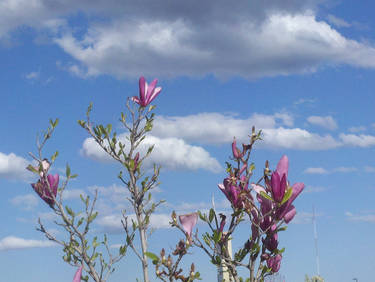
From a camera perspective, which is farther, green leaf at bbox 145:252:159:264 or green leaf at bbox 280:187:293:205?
green leaf at bbox 145:252:159:264

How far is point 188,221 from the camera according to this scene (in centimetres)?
239

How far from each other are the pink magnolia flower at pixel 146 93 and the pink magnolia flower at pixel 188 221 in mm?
1315

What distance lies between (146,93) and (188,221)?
1.38 meters

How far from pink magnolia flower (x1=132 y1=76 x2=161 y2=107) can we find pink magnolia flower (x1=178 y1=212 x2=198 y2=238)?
1.32 m

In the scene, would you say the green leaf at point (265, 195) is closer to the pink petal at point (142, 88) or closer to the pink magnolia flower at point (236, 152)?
the pink magnolia flower at point (236, 152)

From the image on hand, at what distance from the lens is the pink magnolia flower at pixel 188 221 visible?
236 cm

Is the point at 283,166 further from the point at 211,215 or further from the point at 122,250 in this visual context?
the point at 122,250

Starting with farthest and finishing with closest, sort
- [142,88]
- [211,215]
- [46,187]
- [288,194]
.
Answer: [142,88] → [46,187] → [211,215] → [288,194]

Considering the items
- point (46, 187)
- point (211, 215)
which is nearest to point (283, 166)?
point (211, 215)

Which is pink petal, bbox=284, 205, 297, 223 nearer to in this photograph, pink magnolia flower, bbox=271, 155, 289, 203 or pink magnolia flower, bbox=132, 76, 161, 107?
pink magnolia flower, bbox=271, 155, 289, 203

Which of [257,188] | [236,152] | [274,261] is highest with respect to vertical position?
[236,152]

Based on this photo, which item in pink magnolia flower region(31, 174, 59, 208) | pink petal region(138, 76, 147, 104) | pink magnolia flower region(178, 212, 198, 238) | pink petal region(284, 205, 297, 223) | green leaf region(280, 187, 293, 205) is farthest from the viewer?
pink petal region(138, 76, 147, 104)

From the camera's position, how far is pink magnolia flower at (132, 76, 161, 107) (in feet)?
11.3

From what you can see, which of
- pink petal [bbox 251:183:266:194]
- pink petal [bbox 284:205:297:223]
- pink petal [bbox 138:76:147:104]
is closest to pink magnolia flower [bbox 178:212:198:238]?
pink petal [bbox 251:183:266:194]
